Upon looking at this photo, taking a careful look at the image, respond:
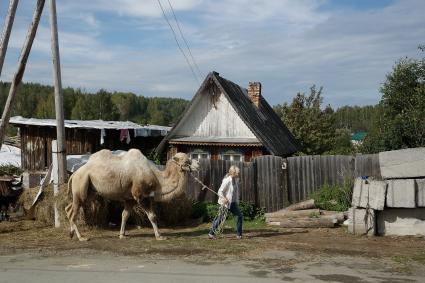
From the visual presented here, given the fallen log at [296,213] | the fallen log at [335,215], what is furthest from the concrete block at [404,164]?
the fallen log at [296,213]

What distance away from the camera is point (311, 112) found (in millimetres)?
42375

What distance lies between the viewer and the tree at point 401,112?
2338cm

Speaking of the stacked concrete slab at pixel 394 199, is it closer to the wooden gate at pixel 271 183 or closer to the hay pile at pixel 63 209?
the wooden gate at pixel 271 183

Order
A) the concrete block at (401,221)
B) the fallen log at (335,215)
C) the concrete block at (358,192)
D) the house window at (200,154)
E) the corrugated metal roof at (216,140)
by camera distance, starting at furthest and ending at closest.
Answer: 1. the house window at (200,154)
2. the corrugated metal roof at (216,140)
3. the fallen log at (335,215)
4. the concrete block at (358,192)
5. the concrete block at (401,221)

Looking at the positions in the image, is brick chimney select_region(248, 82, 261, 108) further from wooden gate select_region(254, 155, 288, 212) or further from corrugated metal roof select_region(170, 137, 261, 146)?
wooden gate select_region(254, 155, 288, 212)

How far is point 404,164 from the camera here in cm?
1320

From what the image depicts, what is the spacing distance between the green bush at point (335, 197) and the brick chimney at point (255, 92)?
10.6m

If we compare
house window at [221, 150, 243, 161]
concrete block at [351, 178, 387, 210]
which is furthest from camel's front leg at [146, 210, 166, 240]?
house window at [221, 150, 243, 161]

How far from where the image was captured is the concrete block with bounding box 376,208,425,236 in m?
13.0

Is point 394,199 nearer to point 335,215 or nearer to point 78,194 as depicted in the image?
point 335,215

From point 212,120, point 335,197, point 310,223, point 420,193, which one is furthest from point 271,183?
point 212,120

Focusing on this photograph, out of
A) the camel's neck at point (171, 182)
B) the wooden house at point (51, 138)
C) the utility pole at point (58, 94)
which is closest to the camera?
the camel's neck at point (171, 182)

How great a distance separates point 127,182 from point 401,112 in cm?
2023

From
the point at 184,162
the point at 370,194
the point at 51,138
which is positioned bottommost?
the point at 370,194
